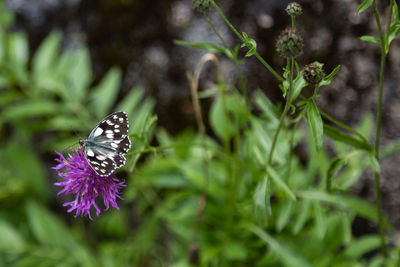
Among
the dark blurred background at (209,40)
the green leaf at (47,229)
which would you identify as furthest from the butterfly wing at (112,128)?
the green leaf at (47,229)

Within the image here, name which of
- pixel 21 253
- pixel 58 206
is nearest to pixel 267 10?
pixel 21 253

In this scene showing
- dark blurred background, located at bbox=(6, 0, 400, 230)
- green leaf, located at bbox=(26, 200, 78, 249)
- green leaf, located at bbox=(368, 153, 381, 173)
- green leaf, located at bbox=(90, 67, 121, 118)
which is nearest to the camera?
green leaf, located at bbox=(368, 153, 381, 173)

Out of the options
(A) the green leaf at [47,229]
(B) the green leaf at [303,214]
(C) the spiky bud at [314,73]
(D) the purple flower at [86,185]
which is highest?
(C) the spiky bud at [314,73]

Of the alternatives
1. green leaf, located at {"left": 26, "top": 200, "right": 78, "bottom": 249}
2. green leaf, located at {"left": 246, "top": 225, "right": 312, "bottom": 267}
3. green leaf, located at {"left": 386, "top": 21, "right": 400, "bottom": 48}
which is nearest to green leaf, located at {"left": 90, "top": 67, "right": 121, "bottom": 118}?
green leaf, located at {"left": 26, "top": 200, "right": 78, "bottom": 249}

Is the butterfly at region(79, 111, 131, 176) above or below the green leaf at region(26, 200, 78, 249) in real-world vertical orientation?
above

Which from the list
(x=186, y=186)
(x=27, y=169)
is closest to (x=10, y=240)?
(x=27, y=169)

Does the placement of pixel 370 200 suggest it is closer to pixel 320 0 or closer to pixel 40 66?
pixel 320 0

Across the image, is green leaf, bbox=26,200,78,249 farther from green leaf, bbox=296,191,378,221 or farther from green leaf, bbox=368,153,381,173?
green leaf, bbox=368,153,381,173

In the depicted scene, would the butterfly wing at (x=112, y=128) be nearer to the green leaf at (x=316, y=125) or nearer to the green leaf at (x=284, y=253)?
the green leaf at (x=316, y=125)
